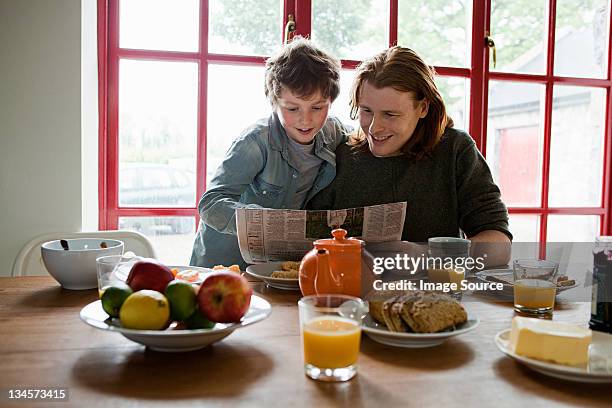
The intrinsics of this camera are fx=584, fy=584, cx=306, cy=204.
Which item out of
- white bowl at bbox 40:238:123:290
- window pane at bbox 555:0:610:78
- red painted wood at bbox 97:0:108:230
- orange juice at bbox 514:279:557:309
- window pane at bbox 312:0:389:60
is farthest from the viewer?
window pane at bbox 555:0:610:78

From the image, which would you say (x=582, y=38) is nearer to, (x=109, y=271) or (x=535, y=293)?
(x=535, y=293)

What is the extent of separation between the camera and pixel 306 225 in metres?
1.34

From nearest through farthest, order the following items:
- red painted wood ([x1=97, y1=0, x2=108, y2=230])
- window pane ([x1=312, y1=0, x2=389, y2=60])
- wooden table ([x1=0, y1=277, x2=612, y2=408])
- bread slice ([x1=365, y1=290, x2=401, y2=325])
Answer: wooden table ([x1=0, y1=277, x2=612, y2=408]), bread slice ([x1=365, y1=290, x2=401, y2=325]), red painted wood ([x1=97, y1=0, x2=108, y2=230]), window pane ([x1=312, y1=0, x2=389, y2=60])

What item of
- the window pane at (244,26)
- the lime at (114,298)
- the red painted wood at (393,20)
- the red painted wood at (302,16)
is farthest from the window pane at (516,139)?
the lime at (114,298)

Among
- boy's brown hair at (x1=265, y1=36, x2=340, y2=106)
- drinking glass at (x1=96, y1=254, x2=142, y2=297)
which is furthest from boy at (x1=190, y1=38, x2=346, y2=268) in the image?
drinking glass at (x1=96, y1=254, x2=142, y2=297)

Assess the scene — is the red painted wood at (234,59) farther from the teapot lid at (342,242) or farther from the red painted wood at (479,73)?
the teapot lid at (342,242)

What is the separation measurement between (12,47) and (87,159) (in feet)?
1.47

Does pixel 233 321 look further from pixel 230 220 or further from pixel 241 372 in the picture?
pixel 230 220

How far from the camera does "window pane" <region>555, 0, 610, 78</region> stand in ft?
9.14

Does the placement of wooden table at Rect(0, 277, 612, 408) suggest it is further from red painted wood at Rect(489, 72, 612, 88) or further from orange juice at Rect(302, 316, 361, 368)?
red painted wood at Rect(489, 72, 612, 88)

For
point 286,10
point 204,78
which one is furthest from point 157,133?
point 286,10

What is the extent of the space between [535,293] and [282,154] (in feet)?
2.97

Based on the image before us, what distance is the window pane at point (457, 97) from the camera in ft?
8.68

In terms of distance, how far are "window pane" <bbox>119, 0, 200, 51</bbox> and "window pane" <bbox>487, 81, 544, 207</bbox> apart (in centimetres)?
138
